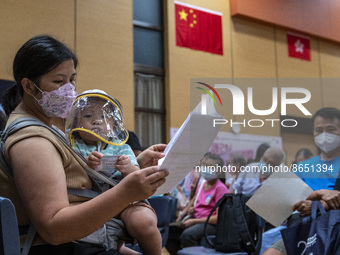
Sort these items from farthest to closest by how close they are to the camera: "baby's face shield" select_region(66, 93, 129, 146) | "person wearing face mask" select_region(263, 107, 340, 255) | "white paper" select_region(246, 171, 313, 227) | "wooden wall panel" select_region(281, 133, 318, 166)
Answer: "wooden wall panel" select_region(281, 133, 318, 166), "person wearing face mask" select_region(263, 107, 340, 255), "white paper" select_region(246, 171, 313, 227), "baby's face shield" select_region(66, 93, 129, 146)

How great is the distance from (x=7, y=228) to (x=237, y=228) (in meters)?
2.37

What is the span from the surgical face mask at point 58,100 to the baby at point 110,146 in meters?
0.10

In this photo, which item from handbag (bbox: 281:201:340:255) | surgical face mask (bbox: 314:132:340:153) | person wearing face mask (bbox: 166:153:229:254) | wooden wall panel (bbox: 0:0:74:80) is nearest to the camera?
handbag (bbox: 281:201:340:255)

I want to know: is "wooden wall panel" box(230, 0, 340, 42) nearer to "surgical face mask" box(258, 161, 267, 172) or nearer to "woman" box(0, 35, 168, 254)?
"surgical face mask" box(258, 161, 267, 172)

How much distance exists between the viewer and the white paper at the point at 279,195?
228 cm

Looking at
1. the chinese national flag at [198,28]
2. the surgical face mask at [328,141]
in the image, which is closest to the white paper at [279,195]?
the surgical face mask at [328,141]

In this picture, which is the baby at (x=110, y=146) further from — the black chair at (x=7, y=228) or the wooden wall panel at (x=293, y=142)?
the wooden wall panel at (x=293, y=142)

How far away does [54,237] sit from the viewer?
3.48 feet

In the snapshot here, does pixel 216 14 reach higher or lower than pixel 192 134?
higher

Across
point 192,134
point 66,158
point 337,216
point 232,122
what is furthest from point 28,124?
point 232,122

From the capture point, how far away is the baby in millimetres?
1332

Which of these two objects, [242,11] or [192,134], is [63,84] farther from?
[242,11]

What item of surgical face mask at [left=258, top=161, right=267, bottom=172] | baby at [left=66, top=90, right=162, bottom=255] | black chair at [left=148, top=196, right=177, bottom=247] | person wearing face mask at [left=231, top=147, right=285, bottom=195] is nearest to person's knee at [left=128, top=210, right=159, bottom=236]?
baby at [left=66, top=90, right=162, bottom=255]

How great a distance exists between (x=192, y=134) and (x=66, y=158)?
1.28ft
